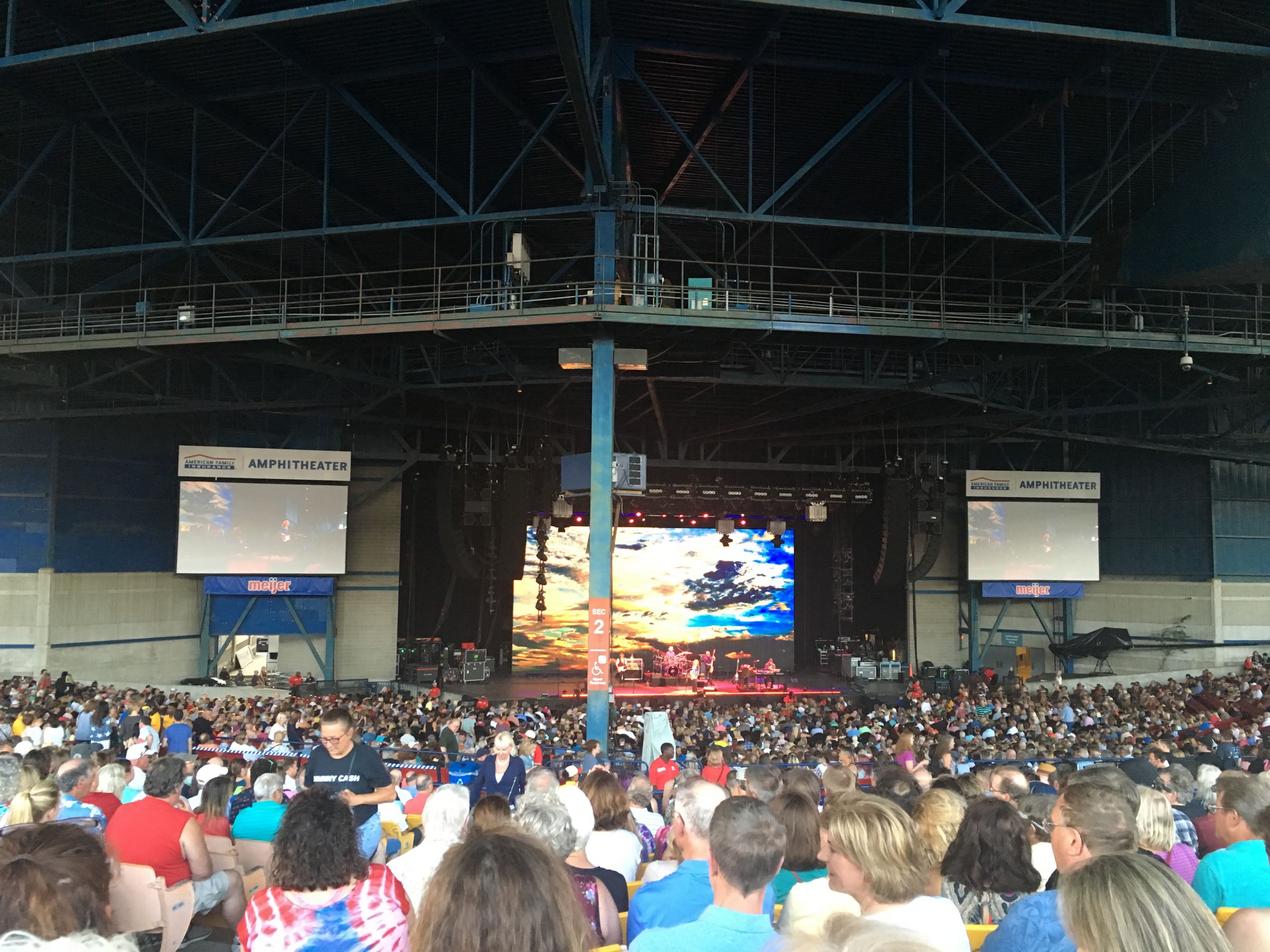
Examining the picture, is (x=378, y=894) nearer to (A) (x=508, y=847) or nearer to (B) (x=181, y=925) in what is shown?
(A) (x=508, y=847)

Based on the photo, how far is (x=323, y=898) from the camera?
9.81 ft

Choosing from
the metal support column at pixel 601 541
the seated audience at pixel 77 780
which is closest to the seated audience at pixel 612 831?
the seated audience at pixel 77 780

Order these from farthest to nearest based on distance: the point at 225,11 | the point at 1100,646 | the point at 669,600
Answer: the point at 669,600
the point at 1100,646
the point at 225,11

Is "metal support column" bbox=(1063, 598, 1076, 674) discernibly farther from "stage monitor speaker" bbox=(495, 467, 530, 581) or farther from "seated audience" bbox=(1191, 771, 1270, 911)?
"seated audience" bbox=(1191, 771, 1270, 911)

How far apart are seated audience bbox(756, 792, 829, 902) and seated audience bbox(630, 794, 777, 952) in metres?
1.23

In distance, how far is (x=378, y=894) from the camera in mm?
3045

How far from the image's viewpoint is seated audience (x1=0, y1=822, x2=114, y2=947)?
2480 mm

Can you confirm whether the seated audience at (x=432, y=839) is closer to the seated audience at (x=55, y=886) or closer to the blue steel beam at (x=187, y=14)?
the seated audience at (x=55, y=886)

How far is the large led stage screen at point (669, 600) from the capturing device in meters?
35.2

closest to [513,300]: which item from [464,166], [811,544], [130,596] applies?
[464,166]

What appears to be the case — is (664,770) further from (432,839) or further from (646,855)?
(432,839)

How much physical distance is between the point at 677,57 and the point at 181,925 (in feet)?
48.5

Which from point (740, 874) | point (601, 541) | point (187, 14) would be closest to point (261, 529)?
point (601, 541)

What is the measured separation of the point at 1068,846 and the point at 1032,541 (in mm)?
30306
